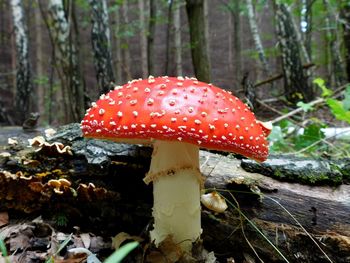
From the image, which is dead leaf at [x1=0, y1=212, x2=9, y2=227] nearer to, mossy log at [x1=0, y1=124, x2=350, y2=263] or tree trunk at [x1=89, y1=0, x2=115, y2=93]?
mossy log at [x1=0, y1=124, x2=350, y2=263]

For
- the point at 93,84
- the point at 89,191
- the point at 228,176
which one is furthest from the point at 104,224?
the point at 93,84

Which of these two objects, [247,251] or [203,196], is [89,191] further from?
[247,251]

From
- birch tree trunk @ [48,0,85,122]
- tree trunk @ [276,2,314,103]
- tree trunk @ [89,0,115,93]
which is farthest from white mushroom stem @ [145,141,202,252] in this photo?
tree trunk @ [276,2,314,103]

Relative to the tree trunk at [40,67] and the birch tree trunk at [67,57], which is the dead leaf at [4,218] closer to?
the birch tree trunk at [67,57]

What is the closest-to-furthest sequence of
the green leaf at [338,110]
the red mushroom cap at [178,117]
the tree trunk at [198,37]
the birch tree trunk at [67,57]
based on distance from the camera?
the red mushroom cap at [178,117]
the green leaf at [338,110]
the tree trunk at [198,37]
the birch tree trunk at [67,57]

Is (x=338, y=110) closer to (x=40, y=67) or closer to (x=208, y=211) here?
(x=208, y=211)

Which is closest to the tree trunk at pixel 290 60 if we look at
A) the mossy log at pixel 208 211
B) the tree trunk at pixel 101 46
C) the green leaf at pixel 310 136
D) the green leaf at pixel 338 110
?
the tree trunk at pixel 101 46
